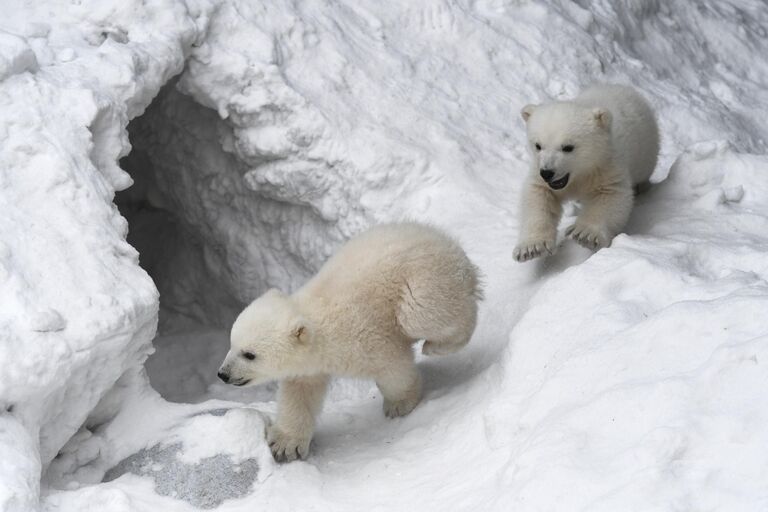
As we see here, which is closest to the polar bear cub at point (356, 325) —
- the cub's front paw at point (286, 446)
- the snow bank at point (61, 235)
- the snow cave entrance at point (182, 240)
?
the cub's front paw at point (286, 446)

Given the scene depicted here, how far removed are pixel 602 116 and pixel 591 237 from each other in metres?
0.64

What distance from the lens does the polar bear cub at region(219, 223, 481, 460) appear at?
14.6ft

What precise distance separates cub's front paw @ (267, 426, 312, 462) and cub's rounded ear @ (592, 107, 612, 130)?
2192 mm

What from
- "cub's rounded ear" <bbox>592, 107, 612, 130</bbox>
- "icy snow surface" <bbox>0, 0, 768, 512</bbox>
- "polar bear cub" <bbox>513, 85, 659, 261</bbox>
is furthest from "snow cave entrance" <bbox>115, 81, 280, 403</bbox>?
"cub's rounded ear" <bbox>592, 107, 612, 130</bbox>

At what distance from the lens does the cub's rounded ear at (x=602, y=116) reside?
506cm

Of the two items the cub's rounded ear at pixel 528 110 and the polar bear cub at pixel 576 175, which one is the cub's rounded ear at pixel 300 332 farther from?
the cub's rounded ear at pixel 528 110

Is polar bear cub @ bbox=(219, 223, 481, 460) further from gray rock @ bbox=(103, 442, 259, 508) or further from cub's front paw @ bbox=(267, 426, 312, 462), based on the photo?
gray rock @ bbox=(103, 442, 259, 508)

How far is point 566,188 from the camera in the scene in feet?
17.3

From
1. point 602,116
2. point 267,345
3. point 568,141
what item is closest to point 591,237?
point 568,141

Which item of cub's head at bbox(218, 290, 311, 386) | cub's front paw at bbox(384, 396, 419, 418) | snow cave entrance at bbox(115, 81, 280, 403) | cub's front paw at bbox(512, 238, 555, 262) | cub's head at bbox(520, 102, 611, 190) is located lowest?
snow cave entrance at bbox(115, 81, 280, 403)

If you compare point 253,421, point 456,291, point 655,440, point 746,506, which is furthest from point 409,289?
point 746,506

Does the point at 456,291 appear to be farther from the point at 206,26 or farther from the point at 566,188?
the point at 206,26

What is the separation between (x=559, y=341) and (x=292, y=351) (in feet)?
3.91

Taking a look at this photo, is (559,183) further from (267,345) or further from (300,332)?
(267,345)
